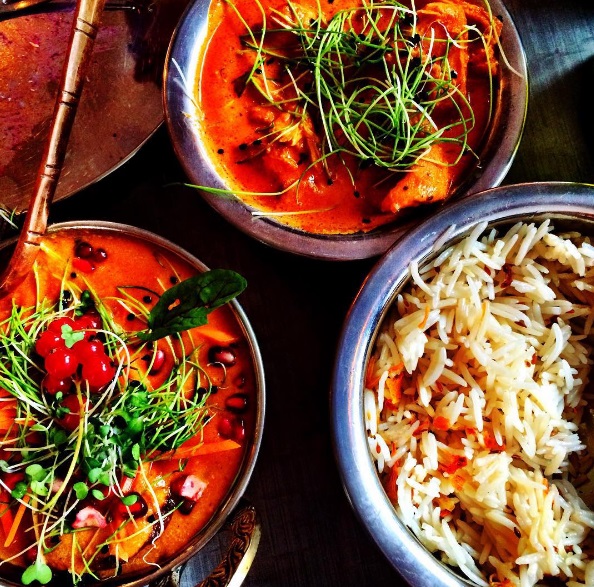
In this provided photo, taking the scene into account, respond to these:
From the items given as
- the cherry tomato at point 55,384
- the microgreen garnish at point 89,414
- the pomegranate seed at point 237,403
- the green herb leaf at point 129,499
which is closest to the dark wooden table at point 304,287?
the pomegranate seed at point 237,403

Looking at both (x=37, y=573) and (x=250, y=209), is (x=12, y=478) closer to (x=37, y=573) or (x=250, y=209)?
(x=37, y=573)

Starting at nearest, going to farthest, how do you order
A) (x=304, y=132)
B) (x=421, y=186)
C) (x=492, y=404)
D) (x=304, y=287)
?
(x=492, y=404)
(x=421, y=186)
(x=304, y=132)
(x=304, y=287)

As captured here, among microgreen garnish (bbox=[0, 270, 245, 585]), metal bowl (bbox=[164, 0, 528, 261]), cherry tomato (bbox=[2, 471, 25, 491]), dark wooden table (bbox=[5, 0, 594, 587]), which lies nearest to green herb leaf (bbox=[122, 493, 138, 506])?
microgreen garnish (bbox=[0, 270, 245, 585])

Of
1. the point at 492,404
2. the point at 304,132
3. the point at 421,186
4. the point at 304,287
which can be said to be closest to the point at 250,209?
the point at 304,132

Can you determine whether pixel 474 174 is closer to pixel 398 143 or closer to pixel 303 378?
pixel 398 143

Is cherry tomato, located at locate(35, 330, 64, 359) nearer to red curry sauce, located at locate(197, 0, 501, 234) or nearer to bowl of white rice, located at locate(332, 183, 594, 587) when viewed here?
red curry sauce, located at locate(197, 0, 501, 234)

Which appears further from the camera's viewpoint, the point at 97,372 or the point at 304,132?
the point at 304,132

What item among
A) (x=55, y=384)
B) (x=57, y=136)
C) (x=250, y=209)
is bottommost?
(x=55, y=384)
